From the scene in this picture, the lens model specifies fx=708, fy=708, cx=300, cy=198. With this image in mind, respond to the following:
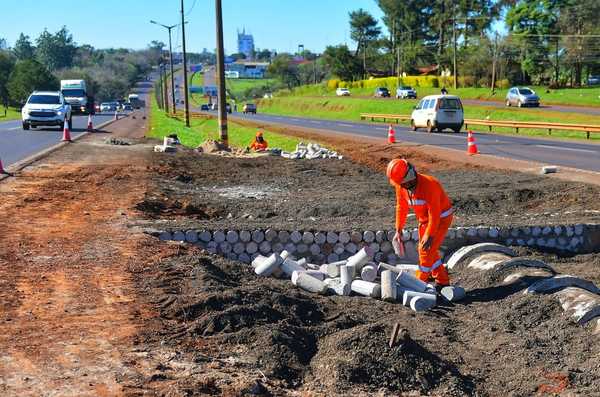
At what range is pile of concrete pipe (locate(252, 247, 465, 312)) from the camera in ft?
24.2

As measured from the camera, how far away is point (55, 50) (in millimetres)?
173875

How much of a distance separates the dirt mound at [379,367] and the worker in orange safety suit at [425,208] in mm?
1863

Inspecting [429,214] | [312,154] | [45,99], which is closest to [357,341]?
[429,214]

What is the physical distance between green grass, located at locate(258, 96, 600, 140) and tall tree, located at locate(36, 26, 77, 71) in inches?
3414

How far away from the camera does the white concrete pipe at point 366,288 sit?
7.52 m

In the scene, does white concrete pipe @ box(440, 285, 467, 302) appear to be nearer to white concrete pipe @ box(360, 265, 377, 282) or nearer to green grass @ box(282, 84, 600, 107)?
white concrete pipe @ box(360, 265, 377, 282)

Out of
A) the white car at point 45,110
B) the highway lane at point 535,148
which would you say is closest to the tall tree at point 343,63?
the white car at point 45,110

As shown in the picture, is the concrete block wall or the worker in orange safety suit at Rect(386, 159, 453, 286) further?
the concrete block wall

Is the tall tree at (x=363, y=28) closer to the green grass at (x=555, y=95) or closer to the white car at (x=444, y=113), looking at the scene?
the green grass at (x=555, y=95)

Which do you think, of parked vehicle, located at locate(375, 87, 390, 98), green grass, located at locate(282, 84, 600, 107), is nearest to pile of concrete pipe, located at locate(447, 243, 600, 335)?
green grass, located at locate(282, 84, 600, 107)

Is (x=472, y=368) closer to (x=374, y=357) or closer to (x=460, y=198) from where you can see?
(x=374, y=357)

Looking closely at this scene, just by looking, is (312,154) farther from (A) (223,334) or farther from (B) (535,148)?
(A) (223,334)

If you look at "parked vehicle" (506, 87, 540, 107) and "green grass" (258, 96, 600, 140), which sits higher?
"parked vehicle" (506, 87, 540, 107)

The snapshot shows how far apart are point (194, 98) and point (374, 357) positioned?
5391 inches
